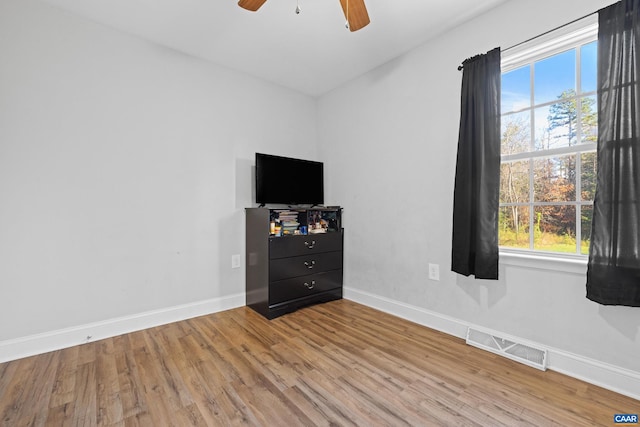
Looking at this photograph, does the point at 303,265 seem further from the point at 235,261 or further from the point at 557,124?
the point at 557,124

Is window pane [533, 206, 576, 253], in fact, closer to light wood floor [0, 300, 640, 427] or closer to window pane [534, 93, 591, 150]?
window pane [534, 93, 591, 150]

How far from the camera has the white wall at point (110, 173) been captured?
1.96 metres

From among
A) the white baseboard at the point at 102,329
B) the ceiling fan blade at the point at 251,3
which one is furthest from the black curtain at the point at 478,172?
the white baseboard at the point at 102,329

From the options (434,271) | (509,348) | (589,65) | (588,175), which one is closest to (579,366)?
(509,348)

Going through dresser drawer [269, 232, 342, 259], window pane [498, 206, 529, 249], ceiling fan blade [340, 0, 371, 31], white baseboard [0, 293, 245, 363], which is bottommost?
white baseboard [0, 293, 245, 363]

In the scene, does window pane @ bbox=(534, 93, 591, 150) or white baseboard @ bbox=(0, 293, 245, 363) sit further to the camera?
white baseboard @ bbox=(0, 293, 245, 363)

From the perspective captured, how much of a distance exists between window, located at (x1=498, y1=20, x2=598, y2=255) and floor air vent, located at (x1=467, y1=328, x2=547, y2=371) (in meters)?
0.65

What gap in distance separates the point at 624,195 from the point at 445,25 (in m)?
1.70

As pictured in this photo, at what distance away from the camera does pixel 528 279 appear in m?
1.89

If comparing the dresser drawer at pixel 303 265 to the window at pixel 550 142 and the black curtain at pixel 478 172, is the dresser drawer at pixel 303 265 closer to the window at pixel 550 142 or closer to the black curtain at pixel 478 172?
the black curtain at pixel 478 172

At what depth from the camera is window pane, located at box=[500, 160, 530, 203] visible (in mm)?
2027

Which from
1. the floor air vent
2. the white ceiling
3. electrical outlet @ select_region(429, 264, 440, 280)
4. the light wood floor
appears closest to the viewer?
the light wood floor

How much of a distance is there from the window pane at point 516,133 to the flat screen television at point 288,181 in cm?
184

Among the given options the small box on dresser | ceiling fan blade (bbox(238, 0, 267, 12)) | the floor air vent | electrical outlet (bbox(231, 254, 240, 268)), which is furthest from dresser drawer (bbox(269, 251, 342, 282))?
ceiling fan blade (bbox(238, 0, 267, 12))
